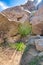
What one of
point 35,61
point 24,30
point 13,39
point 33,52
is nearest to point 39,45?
point 33,52

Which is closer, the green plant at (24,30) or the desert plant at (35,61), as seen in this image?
the desert plant at (35,61)

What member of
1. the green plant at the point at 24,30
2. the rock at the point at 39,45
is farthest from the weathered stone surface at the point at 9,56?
the green plant at the point at 24,30

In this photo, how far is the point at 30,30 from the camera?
7223 mm

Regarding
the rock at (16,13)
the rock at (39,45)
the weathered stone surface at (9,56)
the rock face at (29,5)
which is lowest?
the weathered stone surface at (9,56)

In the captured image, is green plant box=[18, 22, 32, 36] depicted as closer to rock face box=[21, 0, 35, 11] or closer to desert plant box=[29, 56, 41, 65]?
desert plant box=[29, 56, 41, 65]

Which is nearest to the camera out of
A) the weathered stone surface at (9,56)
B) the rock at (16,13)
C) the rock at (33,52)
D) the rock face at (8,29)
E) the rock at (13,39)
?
the weathered stone surface at (9,56)

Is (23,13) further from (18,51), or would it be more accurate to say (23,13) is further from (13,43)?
(18,51)

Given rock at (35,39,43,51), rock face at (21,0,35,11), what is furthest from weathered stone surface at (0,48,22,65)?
rock face at (21,0,35,11)

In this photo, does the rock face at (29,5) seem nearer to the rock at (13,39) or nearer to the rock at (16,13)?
the rock at (16,13)

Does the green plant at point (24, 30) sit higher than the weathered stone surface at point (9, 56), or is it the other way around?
the green plant at point (24, 30)

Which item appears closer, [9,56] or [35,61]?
[35,61]

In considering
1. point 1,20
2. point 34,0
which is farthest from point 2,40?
point 34,0

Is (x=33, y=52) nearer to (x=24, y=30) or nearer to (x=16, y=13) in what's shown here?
(x=24, y=30)

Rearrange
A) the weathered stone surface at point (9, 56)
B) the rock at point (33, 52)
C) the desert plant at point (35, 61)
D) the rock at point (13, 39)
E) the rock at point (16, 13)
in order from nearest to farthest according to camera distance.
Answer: the desert plant at point (35, 61), the weathered stone surface at point (9, 56), the rock at point (33, 52), the rock at point (13, 39), the rock at point (16, 13)
